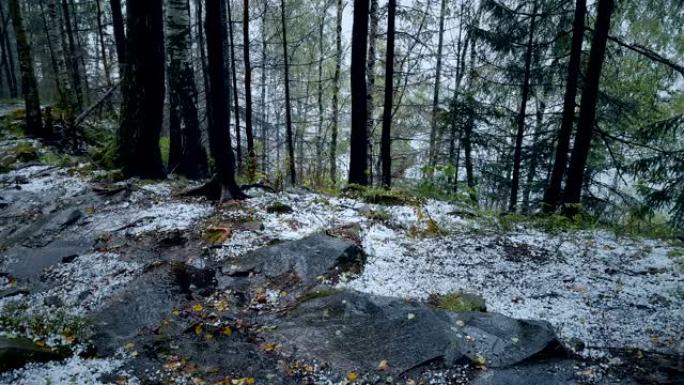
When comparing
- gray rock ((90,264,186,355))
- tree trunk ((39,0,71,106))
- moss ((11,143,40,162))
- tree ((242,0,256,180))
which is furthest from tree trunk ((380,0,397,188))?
moss ((11,143,40,162))

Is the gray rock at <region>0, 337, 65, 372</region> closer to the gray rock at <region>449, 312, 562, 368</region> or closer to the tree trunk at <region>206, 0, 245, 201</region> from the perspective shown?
the gray rock at <region>449, 312, 562, 368</region>

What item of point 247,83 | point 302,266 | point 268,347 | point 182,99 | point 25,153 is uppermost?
point 247,83

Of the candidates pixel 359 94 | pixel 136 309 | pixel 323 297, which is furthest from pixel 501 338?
pixel 359 94

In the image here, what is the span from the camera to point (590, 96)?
7.14 metres

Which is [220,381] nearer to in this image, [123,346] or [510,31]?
[123,346]

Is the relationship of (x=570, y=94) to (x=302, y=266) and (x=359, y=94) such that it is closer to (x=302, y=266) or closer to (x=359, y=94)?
(x=359, y=94)

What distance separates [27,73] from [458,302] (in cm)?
1176

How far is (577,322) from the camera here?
331 centimetres

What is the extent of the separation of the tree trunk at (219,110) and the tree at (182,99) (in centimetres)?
268

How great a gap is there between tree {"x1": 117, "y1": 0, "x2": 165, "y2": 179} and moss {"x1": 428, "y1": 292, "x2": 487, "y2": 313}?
618 centimetres

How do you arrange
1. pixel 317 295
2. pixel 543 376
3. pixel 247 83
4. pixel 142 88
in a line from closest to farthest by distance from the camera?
pixel 543 376 < pixel 317 295 < pixel 142 88 < pixel 247 83

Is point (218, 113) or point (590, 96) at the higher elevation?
point (590, 96)

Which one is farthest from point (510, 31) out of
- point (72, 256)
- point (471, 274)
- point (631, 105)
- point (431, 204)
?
point (72, 256)

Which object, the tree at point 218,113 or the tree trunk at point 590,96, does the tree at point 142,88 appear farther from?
the tree trunk at point 590,96
